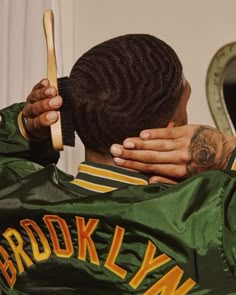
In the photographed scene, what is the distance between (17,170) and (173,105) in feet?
1.08

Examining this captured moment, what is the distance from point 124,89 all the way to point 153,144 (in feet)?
0.29

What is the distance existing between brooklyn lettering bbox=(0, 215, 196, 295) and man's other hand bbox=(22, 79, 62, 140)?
186mm

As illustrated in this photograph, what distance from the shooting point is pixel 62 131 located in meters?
1.09

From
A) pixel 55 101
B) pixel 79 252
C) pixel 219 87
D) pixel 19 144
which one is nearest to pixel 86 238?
pixel 79 252

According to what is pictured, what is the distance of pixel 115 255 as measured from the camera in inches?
36.4

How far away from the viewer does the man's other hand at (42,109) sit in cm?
108

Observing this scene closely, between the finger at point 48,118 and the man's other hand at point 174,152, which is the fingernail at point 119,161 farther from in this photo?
A: the finger at point 48,118

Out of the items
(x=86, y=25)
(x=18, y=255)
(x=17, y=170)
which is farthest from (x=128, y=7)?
(x=18, y=255)

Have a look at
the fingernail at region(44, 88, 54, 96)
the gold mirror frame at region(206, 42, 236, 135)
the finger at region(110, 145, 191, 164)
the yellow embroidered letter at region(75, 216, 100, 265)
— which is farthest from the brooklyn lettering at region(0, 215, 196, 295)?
the gold mirror frame at region(206, 42, 236, 135)

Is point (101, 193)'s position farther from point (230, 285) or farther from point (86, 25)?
point (86, 25)

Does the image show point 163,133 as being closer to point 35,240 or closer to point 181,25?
point 35,240

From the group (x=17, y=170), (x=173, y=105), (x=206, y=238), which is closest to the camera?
(x=206, y=238)

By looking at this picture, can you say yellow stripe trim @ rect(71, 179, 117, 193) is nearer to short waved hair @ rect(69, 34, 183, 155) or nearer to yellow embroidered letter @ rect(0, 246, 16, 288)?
short waved hair @ rect(69, 34, 183, 155)

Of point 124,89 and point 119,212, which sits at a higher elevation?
point 124,89
